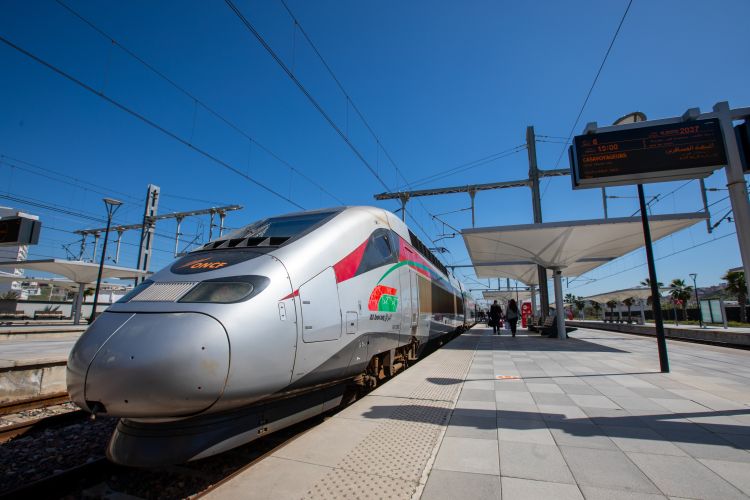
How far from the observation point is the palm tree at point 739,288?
39.1 meters

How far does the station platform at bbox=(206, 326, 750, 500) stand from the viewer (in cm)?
285

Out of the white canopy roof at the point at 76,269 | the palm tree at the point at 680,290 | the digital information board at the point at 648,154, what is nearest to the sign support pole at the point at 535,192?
the digital information board at the point at 648,154

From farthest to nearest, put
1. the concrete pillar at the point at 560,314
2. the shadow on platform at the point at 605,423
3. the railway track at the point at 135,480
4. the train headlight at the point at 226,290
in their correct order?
1. the concrete pillar at the point at 560,314
2. the shadow on platform at the point at 605,423
3. the railway track at the point at 135,480
4. the train headlight at the point at 226,290

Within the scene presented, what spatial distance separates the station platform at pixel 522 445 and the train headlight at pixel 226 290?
1459 mm

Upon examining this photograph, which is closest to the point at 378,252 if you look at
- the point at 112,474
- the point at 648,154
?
the point at 112,474

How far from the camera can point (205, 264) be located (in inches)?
159

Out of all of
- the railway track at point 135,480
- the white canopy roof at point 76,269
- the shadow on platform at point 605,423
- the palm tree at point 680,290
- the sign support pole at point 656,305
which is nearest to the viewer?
the railway track at point 135,480

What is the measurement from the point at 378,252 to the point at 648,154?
8.10m

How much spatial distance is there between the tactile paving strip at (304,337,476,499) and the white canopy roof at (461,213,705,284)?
10.7 meters

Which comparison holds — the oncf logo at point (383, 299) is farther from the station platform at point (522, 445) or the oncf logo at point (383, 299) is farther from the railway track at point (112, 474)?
the railway track at point (112, 474)

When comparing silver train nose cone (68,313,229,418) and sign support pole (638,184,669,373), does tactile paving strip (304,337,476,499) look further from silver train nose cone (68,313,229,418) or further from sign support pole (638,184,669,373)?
sign support pole (638,184,669,373)

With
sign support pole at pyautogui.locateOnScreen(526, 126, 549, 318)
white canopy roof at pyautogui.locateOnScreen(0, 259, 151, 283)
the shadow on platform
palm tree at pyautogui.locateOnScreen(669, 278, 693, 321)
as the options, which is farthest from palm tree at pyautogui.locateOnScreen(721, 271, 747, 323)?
white canopy roof at pyautogui.locateOnScreen(0, 259, 151, 283)

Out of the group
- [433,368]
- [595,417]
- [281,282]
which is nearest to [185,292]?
[281,282]

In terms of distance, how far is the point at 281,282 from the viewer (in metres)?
3.66
